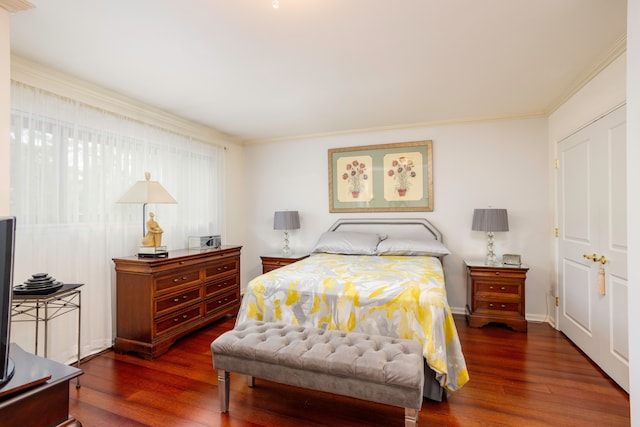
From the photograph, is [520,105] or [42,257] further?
[520,105]

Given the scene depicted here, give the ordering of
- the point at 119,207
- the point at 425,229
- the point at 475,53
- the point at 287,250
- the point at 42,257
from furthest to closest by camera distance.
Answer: the point at 287,250
the point at 425,229
the point at 119,207
the point at 42,257
the point at 475,53

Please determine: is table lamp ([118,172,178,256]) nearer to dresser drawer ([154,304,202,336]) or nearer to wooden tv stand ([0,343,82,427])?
dresser drawer ([154,304,202,336])

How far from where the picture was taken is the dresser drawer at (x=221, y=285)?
3.53 m

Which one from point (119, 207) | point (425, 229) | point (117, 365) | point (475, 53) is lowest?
point (117, 365)

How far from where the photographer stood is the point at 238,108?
3.48 m

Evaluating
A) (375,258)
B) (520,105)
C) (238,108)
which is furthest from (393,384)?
(520,105)

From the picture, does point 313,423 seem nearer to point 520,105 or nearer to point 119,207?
point 119,207

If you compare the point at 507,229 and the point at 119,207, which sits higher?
the point at 119,207

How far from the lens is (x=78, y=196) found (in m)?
2.74

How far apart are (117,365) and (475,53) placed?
3883mm

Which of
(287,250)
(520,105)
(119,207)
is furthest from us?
(287,250)

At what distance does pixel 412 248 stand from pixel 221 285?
7.72 feet

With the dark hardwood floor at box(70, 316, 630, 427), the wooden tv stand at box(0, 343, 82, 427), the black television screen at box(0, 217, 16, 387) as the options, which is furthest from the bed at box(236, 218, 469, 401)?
the black television screen at box(0, 217, 16, 387)

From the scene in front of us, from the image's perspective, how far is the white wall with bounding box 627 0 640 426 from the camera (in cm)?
148
